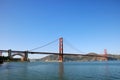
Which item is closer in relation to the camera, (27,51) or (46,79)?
(46,79)

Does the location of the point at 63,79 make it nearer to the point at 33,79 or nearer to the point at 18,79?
the point at 33,79

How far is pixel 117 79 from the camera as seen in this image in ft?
84.3

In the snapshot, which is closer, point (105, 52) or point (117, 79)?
point (117, 79)

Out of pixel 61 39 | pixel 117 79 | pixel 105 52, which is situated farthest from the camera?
pixel 105 52

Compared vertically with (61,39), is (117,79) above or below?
below

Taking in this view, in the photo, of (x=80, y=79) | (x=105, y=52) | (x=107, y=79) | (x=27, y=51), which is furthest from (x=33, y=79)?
(x=105, y=52)

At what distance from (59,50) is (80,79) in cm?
7749

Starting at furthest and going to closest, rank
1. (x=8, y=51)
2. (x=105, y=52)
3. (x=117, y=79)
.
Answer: (x=105, y=52)
(x=8, y=51)
(x=117, y=79)

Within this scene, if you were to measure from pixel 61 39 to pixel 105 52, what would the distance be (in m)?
54.2

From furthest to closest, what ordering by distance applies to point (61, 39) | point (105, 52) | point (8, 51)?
1. point (105, 52)
2. point (61, 39)
3. point (8, 51)

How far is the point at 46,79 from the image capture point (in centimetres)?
2608

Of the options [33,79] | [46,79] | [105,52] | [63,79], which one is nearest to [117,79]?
[63,79]

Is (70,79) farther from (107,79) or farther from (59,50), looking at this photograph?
(59,50)

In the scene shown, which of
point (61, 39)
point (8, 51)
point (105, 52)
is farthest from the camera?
point (105, 52)
